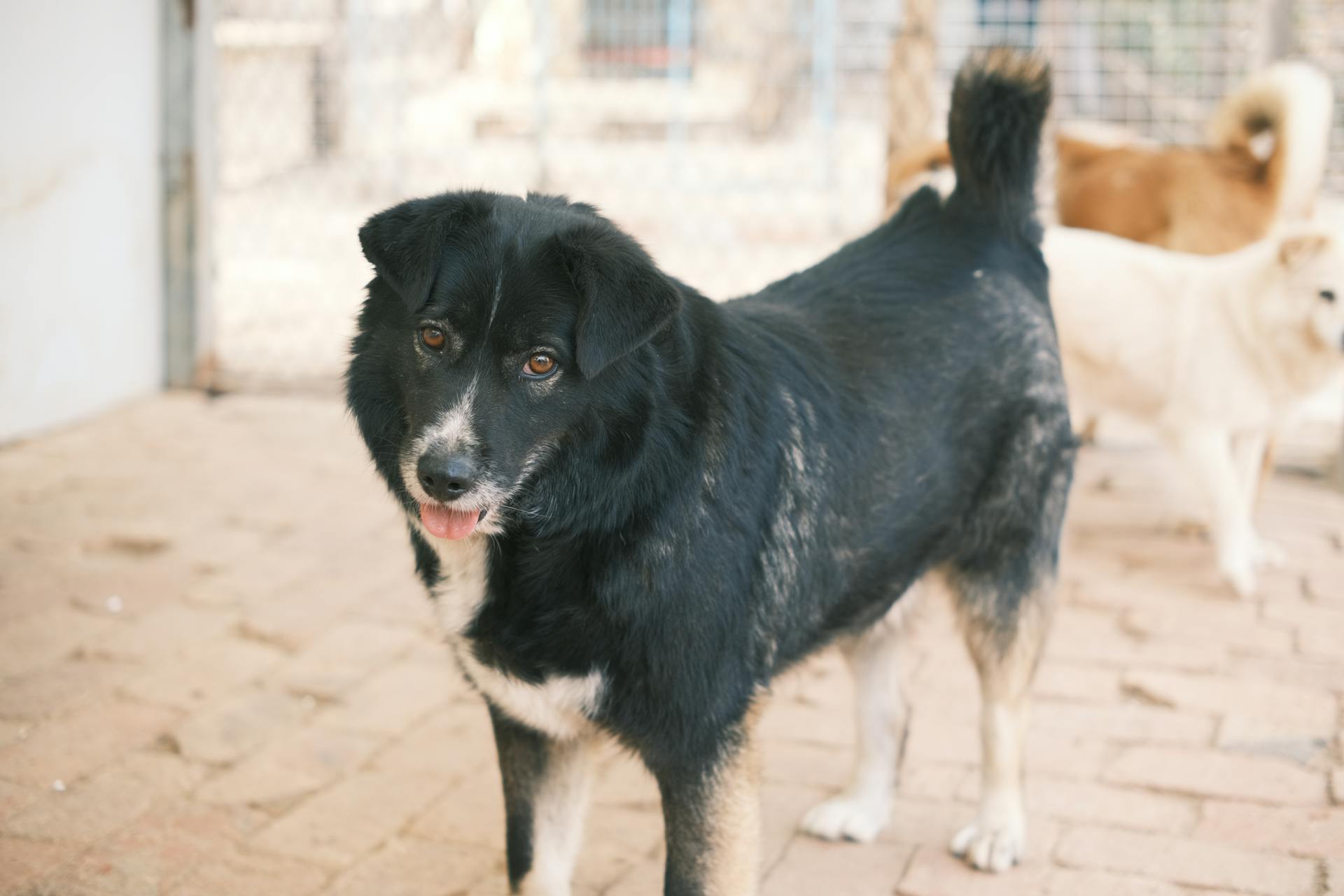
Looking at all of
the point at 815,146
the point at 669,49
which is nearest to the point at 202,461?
the point at 669,49

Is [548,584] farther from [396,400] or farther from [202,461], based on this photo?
[202,461]

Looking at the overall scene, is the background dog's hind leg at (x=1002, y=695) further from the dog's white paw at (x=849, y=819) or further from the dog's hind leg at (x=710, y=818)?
the dog's hind leg at (x=710, y=818)

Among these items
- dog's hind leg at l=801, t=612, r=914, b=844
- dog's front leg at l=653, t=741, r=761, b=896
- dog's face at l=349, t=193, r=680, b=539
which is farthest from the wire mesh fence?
dog's front leg at l=653, t=741, r=761, b=896

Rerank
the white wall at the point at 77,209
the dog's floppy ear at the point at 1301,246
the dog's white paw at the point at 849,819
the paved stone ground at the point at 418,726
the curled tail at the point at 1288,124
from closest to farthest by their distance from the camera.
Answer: the paved stone ground at the point at 418,726
the dog's white paw at the point at 849,819
the dog's floppy ear at the point at 1301,246
the curled tail at the point at 1288,124
the white wall at the point at 77,209

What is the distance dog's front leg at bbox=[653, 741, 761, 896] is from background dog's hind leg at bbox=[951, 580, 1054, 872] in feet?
2.94

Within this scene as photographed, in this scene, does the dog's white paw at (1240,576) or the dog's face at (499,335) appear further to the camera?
the dog's white paw at (1240,576)

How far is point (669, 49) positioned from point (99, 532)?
27.9 feet

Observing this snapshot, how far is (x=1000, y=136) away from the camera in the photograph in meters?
3.16

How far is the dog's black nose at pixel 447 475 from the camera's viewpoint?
7.04 ft

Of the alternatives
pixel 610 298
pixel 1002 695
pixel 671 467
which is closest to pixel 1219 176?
pixel 1002 695

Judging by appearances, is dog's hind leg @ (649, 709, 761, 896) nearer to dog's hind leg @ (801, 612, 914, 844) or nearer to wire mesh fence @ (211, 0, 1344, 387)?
dog's hind leg @ (801, 612, 914, 844)

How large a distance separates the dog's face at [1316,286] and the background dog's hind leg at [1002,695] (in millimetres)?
2283

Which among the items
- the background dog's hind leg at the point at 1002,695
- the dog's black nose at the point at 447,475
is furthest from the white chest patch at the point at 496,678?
the background dog's hind leg at the point at 1002,695

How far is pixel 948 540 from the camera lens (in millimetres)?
3041
